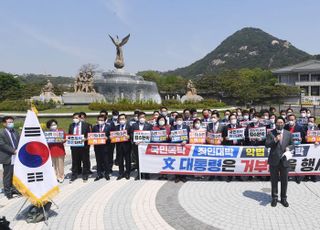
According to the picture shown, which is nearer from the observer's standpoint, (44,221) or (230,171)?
(44,221)

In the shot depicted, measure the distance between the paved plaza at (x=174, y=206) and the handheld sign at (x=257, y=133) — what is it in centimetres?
134

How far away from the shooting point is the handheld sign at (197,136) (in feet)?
31.0

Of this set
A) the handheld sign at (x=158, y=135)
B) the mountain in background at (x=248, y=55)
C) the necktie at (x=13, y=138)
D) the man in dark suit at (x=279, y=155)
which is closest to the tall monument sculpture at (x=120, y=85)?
the handheld sign at (x=158, y=135)

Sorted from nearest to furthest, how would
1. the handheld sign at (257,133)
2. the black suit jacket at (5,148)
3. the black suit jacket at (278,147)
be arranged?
the black suit jacket at (278,147), the black suit jacket at (5,148), the handheld sign at (257,133)

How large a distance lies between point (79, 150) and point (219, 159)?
426 centimetres

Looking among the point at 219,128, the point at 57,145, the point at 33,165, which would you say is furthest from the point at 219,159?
the point at 33,165

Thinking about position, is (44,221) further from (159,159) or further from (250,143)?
(250,143)

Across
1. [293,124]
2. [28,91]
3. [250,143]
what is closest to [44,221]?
[250,143]

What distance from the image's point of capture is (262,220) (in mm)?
6430

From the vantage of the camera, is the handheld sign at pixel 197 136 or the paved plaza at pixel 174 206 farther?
the handheld sign at pixel 197 136

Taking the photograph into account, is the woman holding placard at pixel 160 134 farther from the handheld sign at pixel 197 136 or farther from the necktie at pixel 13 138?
the necktie at pixel 13 138

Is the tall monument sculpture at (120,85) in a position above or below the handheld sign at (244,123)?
above

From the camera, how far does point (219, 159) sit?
9102mm

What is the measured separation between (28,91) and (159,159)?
2491 inches
